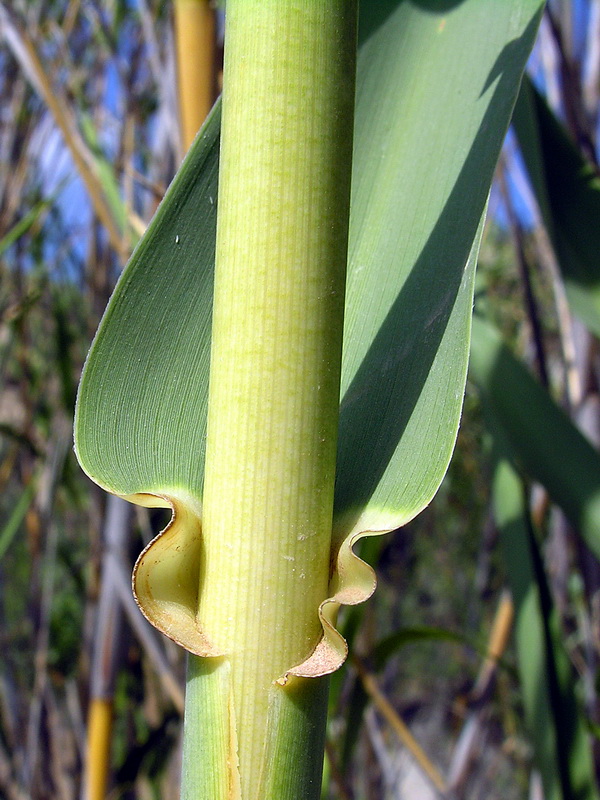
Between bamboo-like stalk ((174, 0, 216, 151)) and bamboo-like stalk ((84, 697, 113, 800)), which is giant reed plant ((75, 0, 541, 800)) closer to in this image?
bamboo-like stalk ((174, 0, 216, 151))

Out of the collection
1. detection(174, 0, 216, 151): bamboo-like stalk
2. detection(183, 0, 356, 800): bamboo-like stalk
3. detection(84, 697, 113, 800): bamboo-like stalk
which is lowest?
detection(84, 697, 113, 800): bamboo-like stalk

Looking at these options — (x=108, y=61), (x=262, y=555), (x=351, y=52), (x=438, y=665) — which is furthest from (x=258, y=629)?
(x=438, y=665)

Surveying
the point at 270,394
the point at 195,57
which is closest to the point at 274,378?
the point at 270,394

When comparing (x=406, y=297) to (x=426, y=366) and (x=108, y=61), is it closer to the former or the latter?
(x=426, y=366)

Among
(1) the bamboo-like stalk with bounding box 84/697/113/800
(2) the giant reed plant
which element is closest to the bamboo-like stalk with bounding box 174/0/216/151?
(2) the giant reed plant

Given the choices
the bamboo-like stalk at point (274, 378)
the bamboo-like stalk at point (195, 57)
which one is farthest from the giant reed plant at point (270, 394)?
the bamboo-like stalk at point (195, 57)

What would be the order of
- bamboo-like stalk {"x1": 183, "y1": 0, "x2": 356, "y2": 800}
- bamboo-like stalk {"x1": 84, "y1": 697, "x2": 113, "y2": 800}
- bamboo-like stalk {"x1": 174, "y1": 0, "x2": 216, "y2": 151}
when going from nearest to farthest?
bamboo-like stalk {"x1": 183, "y1": 0, "x2": 356, "y2": 800}, bamboo-like stalk {"x1": 174, "y1": 0, "x2": 216, "y2": 151}, bamboo-like stalk {"x1": 84, "y1": 697, "x2": 113, "y2": 800}

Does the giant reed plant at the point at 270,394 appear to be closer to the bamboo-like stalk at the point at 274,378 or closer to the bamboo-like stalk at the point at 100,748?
the bamboo-like stalk at the point at 274,378
